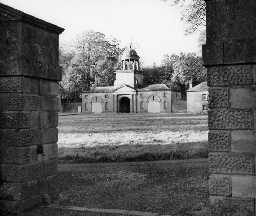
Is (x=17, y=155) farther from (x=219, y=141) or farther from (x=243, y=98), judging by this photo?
(x=243, y=98)

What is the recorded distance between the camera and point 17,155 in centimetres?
687

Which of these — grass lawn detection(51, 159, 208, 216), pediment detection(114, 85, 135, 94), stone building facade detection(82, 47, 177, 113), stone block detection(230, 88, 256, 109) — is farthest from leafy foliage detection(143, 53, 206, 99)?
stone block detection(230, 88, 256, 109)

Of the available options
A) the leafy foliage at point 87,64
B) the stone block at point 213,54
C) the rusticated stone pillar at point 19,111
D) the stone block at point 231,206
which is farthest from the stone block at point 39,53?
the leafy foliage at point 87,64

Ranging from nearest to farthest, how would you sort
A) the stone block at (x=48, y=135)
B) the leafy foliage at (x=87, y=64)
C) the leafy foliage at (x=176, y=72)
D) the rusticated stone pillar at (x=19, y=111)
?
1. the rusticated stone pillar at (x=19, y=111)
2. the stone block at (x=48, y=135)
3. the leafy foliage at (x=87, y=64)
4. the leafy foliage at (x=176, y=72)

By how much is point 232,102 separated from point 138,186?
3.78 metres

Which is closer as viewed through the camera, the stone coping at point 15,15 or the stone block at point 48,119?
the stone coping at point 15,15

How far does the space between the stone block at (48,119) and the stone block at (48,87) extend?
0.41 metres

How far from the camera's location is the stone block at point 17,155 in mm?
6867

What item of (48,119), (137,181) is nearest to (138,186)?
(137,181)

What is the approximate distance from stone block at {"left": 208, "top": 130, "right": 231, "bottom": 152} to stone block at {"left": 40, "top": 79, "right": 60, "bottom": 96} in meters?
3.34

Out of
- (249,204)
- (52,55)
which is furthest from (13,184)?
(249,204)

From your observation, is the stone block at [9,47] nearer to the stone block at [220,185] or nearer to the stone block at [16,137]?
the stone block at [16,137]

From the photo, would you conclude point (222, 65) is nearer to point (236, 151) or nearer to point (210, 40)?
point (210, 40)

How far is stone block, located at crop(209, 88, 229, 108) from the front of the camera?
6180 millimetres
